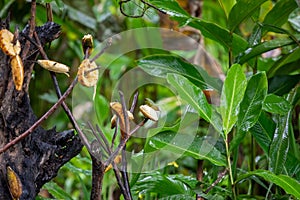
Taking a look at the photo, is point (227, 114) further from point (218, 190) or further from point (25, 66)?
point (25, 66)

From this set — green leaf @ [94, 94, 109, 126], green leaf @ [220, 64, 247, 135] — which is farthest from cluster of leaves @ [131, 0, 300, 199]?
green leaf @ [94, 94, 109, 126]

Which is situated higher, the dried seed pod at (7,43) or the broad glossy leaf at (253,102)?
the dried seed pod at (7,43)

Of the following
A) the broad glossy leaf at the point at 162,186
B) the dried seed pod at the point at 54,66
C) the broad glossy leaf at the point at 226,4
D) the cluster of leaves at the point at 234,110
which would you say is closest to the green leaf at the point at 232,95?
the cluster of leaves at the point at 234,110

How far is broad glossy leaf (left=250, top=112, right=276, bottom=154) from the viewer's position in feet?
2.48

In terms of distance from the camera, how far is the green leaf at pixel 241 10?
775mm

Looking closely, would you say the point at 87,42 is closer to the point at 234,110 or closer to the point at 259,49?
the point at 234,110

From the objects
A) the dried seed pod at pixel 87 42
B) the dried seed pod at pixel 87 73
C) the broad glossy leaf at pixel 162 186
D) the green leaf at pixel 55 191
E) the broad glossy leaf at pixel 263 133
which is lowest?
the green leaf at pixel 55 191

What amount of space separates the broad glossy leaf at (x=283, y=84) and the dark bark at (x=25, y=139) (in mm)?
445

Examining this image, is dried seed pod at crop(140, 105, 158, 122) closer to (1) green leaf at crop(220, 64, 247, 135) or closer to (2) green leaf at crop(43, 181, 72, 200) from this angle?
(1) green leaf at crop(220, 64, 247, 135)

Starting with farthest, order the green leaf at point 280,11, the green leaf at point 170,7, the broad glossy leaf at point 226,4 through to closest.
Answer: the broad glossy leaf at point 226,4 → the green leaf at point 280,11 → the green leaf at point 170,7

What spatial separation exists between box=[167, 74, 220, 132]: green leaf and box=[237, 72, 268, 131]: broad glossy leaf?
0.05 m

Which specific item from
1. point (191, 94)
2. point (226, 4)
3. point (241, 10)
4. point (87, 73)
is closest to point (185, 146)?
point (191, 94)

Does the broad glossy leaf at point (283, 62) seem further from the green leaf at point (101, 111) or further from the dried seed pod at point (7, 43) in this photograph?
the dried seed pod at point (7, 43)

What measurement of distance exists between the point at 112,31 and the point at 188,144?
148 cm
